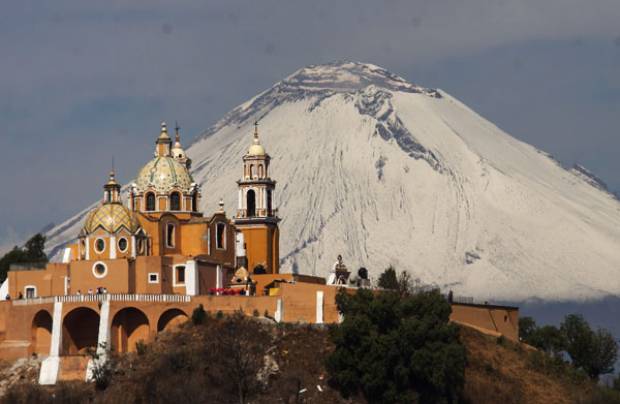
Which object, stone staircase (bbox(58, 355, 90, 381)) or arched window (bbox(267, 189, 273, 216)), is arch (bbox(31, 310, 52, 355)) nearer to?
stone staircase (bbox(58, 355, 90, 381))

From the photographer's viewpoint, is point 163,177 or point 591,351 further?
point 591,351

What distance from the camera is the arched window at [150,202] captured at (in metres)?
101

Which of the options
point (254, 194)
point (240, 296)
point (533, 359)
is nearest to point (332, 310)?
point (240, 296)

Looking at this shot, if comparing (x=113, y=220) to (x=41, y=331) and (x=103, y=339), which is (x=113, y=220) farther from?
(x=103, y=339)

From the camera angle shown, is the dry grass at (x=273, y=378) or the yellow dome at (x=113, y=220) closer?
the dry grass at (x=273, y=378)

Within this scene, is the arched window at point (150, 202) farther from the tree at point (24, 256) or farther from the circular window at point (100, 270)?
the tree at point (24, 256)

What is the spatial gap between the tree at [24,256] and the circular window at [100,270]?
55.4ft

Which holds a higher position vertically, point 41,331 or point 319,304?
point 319,304

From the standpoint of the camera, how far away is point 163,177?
10144cm

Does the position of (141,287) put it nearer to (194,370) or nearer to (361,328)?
(194,370)

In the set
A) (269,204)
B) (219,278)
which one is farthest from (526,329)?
(219,278)

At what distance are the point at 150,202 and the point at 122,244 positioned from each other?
306 inches

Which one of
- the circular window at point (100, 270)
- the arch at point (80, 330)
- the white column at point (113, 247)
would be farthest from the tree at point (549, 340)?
the arch at point (80, 330)

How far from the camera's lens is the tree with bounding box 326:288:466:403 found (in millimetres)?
84562
